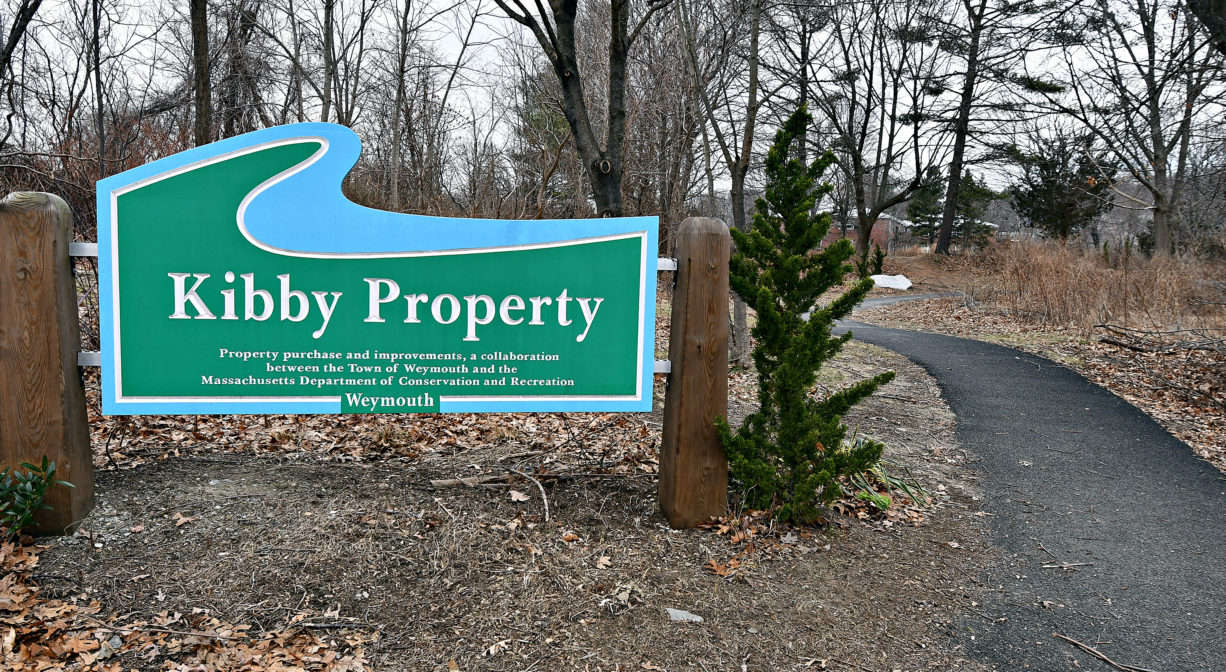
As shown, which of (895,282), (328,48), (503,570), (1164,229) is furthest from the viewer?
(895,282)

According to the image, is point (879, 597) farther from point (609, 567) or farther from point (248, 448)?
point (248, 448)

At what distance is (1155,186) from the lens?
23.2 m

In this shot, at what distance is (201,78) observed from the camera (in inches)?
303

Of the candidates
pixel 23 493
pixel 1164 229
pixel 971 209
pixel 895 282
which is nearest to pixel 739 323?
pixel 23 493

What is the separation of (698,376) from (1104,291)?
11.9 meters

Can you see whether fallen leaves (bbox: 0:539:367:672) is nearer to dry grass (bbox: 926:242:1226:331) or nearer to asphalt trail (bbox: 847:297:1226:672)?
asphalt trail (bbox: 847:297:1226:672)

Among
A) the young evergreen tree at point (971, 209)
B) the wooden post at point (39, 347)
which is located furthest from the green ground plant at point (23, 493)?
the young evergreen tree at point (971, 209)

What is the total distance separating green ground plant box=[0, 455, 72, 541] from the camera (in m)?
3.11

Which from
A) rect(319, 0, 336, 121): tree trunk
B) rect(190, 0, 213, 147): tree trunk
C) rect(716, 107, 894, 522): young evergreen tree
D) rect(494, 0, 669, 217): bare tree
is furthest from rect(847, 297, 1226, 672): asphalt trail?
rect(319, 0, 336, 121): tree trunk

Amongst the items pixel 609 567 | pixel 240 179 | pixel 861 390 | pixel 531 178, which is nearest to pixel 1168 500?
pixel 861 390

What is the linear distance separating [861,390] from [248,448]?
3735mm

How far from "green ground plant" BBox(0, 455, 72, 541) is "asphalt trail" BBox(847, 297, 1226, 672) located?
4075 millimetres

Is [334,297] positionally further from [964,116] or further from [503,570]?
[964,116]

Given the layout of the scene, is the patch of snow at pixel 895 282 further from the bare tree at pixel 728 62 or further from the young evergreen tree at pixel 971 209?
the bare tree at pixel 728 62
